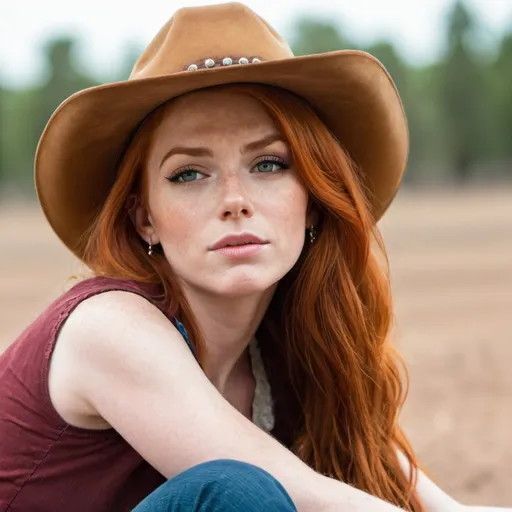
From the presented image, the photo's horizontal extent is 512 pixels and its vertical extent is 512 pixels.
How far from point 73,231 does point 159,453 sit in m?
0.86

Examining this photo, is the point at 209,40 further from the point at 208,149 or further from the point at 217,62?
the point at 208,149

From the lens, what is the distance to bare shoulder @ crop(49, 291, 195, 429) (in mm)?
2055

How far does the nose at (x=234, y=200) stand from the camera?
221cm

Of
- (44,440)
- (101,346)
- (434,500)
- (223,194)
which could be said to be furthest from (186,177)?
(434,500)

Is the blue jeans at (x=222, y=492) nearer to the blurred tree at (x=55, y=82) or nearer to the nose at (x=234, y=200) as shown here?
the nose at (x=234, y=200)

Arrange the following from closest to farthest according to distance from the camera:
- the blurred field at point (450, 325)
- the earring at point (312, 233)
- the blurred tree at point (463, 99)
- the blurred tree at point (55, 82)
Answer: the earring at point (312, 233) < the blurred field at point (450, 325) < the blurred tree at point (463, 99) < the blurred tree at point (55, 82)

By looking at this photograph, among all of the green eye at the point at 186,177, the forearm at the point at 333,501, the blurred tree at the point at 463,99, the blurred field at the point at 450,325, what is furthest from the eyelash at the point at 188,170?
the blurred tree at the point at 463,99

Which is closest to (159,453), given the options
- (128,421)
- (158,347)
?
(128,421)

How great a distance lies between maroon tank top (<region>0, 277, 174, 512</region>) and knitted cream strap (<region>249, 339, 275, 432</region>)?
23.1 inches

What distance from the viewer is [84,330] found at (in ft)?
6.85

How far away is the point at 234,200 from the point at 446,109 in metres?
48.3

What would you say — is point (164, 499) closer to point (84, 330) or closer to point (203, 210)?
point (84, 330)

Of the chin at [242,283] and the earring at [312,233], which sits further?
the earring at [312,233]

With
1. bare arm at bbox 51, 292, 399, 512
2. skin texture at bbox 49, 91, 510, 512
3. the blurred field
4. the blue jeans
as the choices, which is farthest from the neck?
the blue jeans
